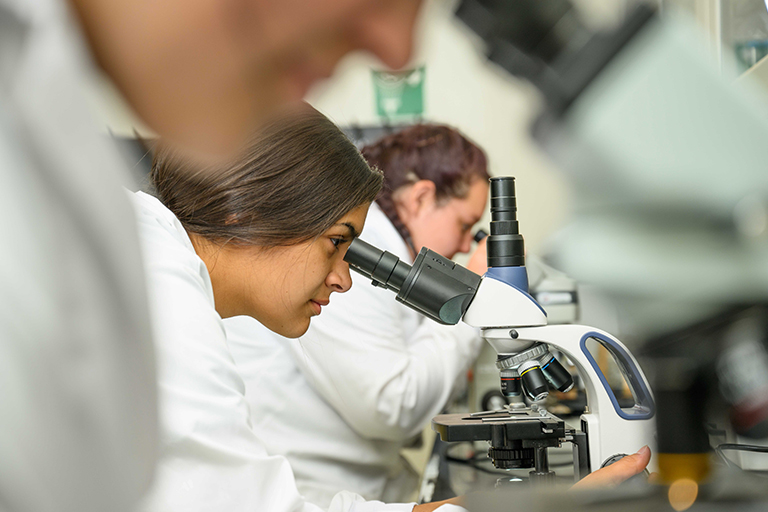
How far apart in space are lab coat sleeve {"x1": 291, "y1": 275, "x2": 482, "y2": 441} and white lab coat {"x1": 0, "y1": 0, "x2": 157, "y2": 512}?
103 centimetres

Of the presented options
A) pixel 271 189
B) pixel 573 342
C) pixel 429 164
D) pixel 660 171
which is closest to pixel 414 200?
pixel 429 164

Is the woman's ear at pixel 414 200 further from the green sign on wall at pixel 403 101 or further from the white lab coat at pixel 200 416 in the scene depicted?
the white lab coat at pixel 200 416

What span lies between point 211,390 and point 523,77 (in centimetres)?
53

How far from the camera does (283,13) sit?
0.79ft

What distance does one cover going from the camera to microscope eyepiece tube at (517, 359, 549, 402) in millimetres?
883

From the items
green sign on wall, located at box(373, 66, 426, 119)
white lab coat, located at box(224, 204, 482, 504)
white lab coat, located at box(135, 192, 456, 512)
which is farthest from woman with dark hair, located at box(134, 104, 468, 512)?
green sign on wall, located at box(373, 66, 426, 119)

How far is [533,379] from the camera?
2.92 ft

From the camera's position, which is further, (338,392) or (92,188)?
(338,392)

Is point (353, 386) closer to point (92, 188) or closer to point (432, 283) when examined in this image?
point (432, 283)

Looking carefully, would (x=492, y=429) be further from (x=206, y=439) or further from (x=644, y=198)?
(x=644, y=198)

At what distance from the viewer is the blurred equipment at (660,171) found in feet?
0.86

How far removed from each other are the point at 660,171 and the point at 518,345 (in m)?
0.64

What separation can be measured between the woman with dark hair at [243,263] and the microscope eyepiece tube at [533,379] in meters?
0.26

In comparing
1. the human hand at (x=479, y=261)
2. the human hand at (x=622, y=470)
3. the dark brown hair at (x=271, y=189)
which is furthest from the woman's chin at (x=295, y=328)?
the human hand at (x=479, y=261)
